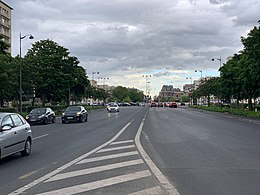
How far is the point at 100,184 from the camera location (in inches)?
316

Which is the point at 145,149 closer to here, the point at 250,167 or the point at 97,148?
the point at 97,148

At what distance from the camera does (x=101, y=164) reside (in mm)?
10586

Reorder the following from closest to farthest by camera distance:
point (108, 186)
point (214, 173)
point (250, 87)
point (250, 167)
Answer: point (108, 186)
point (214, 173)
point (250, 167)
point (250, 87)

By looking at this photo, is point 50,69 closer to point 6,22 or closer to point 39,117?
point 39,117

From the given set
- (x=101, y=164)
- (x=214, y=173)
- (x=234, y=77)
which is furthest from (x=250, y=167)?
(x=234, y=77)

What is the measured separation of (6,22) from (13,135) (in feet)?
311

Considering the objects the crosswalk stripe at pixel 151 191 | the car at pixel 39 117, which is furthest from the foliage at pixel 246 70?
the crosswalk stripe at pixel 151 191

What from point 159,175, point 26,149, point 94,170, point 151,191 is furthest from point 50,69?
point 151,191

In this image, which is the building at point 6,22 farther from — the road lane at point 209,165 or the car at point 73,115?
the road lane at point 209,165

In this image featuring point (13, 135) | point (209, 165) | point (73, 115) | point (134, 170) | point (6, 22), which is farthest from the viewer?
point (6, 22)

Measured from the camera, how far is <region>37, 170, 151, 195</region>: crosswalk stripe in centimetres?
741

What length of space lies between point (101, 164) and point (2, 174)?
2.62 metres

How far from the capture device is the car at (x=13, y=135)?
34.7ft

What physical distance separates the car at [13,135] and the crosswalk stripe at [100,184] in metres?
3.48
